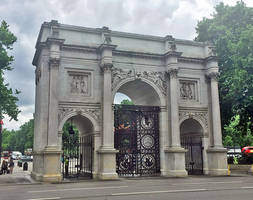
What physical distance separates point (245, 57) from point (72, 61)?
43.0 feet

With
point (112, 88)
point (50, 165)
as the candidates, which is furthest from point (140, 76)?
point (50, 165)

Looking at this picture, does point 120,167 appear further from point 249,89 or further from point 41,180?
point 249,89

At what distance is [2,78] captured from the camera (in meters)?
22.2

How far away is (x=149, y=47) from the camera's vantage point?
2422cm

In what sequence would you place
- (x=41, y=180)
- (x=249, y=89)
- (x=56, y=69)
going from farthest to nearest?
1. (x=249, y=89)
2. (x=56, y=69)
3. (x=41, y=180)

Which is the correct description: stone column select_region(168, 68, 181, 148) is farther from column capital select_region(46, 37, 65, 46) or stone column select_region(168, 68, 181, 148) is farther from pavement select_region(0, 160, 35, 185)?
pavement select_region(0, 160, 35, 185)

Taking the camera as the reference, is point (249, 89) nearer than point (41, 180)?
No

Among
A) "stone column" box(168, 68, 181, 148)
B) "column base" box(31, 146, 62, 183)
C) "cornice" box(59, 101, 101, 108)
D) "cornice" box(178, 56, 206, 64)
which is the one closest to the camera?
"column base" box(31, 146, 62, 183)

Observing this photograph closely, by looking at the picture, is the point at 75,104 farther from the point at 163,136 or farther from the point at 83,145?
the point at 163,136

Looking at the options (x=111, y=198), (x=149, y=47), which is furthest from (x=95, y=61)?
(x=111, y=198)

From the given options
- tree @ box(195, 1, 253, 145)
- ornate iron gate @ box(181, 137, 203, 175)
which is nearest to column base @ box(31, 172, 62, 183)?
ornate iron gate @ box(181, 137, 203, 175)

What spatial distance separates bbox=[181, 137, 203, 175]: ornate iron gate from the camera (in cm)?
2454

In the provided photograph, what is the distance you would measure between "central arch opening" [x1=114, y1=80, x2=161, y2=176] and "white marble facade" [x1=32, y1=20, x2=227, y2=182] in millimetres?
534

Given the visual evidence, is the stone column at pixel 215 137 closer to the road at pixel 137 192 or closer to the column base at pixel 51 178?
the road at pixel 137 192
